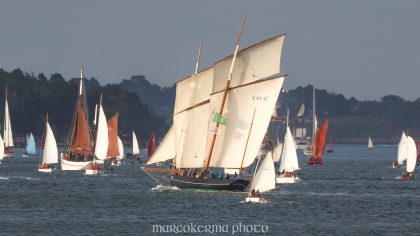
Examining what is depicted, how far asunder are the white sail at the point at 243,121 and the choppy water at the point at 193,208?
4.46 metres

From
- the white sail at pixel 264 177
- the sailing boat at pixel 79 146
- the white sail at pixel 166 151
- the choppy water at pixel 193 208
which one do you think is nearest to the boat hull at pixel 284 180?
the choppy water at pixel 193 208

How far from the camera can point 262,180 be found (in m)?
106

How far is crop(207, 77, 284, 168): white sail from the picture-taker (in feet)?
394

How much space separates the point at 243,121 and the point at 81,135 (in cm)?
5813

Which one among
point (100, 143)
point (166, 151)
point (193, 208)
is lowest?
point (193, 208)

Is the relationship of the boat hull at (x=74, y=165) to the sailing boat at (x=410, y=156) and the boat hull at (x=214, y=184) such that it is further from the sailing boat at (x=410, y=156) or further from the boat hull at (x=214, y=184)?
the boat hull at (x=214, y=184)

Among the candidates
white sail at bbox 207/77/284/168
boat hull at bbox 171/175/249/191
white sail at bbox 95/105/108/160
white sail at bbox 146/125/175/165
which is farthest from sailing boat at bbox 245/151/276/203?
white sail at bbox 95/105/108/160

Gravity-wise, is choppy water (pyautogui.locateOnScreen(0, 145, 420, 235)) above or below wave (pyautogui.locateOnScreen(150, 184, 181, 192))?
below

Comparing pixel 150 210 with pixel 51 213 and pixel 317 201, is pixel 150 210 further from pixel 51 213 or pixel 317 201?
pixel 317 201

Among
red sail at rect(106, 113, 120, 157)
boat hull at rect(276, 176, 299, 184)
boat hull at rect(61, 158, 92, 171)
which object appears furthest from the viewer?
red sail at rect(106, 113, 120, 157)

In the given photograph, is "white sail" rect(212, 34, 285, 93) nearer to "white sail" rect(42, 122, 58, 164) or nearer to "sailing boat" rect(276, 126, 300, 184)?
"sailing boat" rect(276, 126, 300, 184)

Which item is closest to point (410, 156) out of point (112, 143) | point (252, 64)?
point (252, 64)

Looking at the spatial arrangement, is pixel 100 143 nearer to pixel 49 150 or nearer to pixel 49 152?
pixel 49 150

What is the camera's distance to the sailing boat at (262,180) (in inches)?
4158
